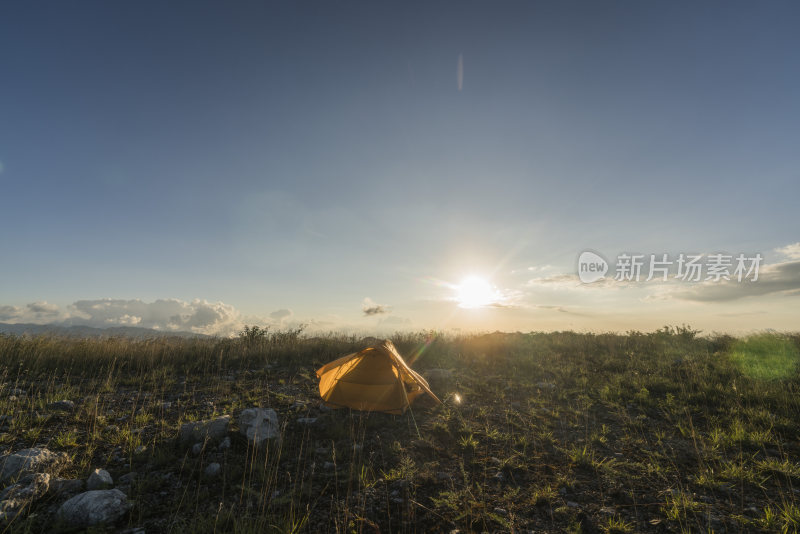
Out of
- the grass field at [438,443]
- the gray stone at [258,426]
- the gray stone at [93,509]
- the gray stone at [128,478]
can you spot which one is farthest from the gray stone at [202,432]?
the gray stone at [93,509]

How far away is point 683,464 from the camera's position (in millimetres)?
6121

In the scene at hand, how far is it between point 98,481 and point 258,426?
228 centimetres

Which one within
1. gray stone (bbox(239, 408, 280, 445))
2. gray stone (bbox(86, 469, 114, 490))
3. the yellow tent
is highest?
the yellow tent

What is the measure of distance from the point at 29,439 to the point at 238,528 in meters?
5.25

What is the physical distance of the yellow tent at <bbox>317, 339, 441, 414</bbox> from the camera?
8.31 m

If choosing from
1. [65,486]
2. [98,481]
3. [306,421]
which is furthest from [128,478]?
[306,421]

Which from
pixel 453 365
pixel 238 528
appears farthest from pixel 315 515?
pixel 453 365

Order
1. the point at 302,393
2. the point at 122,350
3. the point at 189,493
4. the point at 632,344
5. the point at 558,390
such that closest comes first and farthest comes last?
the point at 189,493 < the point at 302,393 < the point at 558,390 < the point at 122,350 < the point at 632,344

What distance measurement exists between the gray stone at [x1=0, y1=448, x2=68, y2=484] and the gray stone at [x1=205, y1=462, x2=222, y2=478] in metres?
2.16

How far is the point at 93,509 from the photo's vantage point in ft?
13.5

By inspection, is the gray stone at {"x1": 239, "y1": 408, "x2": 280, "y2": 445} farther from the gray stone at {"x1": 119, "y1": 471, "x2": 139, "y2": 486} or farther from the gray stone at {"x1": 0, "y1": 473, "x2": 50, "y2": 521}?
the gray stone at {"x1": 0, "y1": 473, "x2": 50, "y2": 521}

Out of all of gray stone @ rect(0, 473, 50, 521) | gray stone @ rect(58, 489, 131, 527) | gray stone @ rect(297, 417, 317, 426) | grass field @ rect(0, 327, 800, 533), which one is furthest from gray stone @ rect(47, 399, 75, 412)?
gray stone @ rect(297, 417, 317, 426)

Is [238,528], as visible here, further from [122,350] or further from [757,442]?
[122,350]

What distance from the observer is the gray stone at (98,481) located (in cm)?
479
